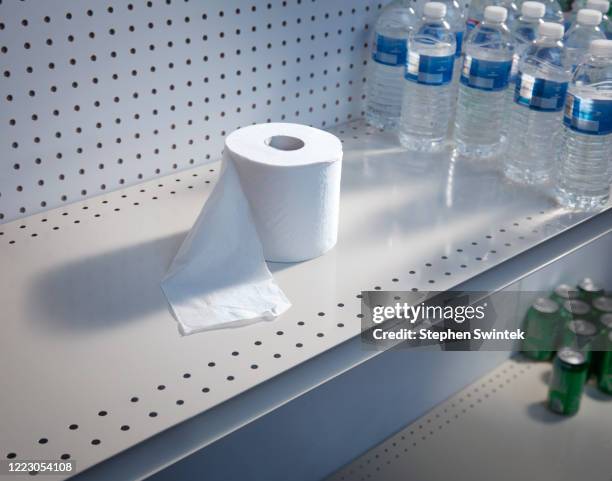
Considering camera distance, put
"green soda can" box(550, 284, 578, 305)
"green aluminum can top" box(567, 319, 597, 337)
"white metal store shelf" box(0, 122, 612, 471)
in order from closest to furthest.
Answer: "white metal store shelf" box(0, 122, 612, 471) → "green aluminum can top" box(567, 319, 597, 337) → "green soda can" box(550, 284, 578, 305)

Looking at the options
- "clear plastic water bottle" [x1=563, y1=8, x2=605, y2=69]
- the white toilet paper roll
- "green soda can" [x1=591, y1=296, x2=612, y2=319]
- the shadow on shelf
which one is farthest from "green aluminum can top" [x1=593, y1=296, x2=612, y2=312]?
the shadow on shelf

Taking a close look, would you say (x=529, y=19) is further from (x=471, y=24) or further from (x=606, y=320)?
(x=606, y=320)

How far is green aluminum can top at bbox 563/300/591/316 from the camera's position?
187cm

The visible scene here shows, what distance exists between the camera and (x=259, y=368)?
957 millimetres

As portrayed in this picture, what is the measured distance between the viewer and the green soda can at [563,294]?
190cm

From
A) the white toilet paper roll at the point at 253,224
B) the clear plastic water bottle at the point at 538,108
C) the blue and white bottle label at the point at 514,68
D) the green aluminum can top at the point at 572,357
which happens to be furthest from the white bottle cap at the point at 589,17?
the green aluminum can top at the point at 572,357

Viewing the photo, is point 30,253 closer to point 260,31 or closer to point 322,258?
point 322,258

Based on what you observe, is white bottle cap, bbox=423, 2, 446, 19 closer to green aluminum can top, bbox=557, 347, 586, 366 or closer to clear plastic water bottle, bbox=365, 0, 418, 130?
clear plastic water bottle, bbox=365, 0, 418, 130

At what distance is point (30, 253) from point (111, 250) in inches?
4.8

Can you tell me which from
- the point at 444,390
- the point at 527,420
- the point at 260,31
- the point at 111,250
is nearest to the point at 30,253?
the point at 111,250

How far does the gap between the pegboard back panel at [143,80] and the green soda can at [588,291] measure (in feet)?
2.79

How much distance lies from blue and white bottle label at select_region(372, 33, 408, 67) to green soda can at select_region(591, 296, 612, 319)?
0.80m

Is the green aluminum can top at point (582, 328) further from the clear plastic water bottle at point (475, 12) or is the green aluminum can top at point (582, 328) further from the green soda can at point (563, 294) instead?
the clear plastic water bottle at point (475, 12)

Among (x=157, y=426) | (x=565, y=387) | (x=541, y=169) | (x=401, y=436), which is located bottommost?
(x=401, y=436)
